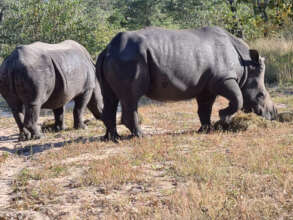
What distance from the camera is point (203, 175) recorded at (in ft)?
16.9

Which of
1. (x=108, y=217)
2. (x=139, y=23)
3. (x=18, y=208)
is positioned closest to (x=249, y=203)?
(x=108, y=217)

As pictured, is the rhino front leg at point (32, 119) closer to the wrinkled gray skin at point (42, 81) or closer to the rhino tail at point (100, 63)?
the wrinkled gray skin at point (42, 81)

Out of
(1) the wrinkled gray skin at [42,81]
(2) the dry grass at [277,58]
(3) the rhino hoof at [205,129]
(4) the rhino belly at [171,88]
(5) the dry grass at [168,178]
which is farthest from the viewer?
(2) the dry grass at [277,58]

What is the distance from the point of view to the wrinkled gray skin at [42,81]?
8414 millimetres

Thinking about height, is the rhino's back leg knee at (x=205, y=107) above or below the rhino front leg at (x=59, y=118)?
above

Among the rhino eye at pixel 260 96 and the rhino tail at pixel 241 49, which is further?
the rhino eye at pixel 260 96

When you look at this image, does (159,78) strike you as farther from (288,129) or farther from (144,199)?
(144,199)

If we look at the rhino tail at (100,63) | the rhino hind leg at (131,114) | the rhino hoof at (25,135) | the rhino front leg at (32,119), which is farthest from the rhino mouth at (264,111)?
the rhino hoof at (25,135)

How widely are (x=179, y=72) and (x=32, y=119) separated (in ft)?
10.5

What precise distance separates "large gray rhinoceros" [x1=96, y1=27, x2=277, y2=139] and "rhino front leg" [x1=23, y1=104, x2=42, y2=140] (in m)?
1.55

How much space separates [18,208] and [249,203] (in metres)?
2.45

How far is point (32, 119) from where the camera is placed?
8.66 metres

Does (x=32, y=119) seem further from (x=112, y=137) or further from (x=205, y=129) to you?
(x=205, y=129)

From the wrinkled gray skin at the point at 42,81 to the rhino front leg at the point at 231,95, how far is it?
135 inches
